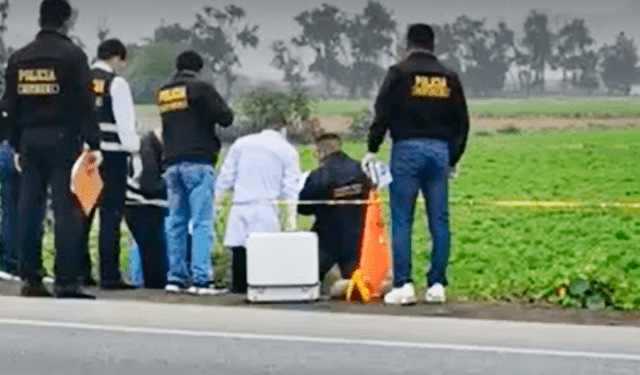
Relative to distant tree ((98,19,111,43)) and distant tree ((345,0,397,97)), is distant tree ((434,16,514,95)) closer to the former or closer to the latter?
distant tree ((345,0,397,97))

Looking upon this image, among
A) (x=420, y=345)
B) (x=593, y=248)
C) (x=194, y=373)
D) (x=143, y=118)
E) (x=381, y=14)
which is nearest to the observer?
(x=194, y=373)

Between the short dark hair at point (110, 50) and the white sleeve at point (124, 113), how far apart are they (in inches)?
8.4

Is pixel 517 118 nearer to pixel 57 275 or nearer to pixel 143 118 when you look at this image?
pixel 143 118

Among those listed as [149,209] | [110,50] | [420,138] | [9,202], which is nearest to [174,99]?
[110,50]

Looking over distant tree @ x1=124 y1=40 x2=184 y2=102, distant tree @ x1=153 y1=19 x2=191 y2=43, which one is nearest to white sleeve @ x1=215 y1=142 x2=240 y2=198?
distant tree @ x1=124 y1=40 x2=184 y2=102

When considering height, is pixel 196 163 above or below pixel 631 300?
above

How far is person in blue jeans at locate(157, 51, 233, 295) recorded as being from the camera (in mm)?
13789

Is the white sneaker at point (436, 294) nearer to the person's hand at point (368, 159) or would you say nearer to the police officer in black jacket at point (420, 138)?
the police officer in black jacket at point (420, 138)

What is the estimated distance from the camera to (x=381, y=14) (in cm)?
1911

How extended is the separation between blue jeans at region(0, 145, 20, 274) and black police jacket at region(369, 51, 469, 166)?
365 cm

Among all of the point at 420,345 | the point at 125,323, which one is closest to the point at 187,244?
the point at 125,323

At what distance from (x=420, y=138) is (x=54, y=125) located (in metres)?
2.61

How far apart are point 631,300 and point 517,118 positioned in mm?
9154

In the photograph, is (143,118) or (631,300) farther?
(143,118)
